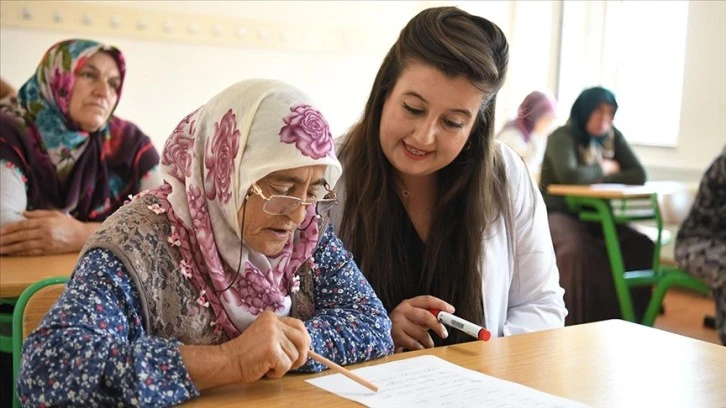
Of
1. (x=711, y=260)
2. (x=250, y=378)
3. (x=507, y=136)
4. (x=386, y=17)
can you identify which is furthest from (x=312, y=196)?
(x=386, y=17)

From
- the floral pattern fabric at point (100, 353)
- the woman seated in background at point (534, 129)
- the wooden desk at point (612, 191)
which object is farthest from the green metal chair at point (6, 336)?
the woman seated in background at point (534, 129)

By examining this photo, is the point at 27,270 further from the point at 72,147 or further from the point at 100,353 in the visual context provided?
the point at 100,353

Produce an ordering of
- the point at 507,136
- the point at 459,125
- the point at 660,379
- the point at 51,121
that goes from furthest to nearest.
Result: the point at 507,136 < the point at 51,121 < the point at 459,125 < the point at 660,379

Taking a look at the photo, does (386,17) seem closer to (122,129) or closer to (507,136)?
(507,136)

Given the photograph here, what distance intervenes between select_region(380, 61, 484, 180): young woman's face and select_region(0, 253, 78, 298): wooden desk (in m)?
0.79

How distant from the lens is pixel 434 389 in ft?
3.85

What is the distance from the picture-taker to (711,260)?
306cm

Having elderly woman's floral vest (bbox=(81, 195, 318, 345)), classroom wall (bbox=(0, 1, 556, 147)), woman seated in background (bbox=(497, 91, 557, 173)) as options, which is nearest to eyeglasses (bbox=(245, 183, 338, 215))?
elderly woman's floral vest (bbox=(81, 195, 318, 345))

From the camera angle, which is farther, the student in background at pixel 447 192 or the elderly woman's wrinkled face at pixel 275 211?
the student in background at pixel 447 192

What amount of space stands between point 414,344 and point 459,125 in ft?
1.61

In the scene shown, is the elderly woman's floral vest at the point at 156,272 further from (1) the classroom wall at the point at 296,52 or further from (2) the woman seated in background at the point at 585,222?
(2) the woman seated in background at the point at 585,222

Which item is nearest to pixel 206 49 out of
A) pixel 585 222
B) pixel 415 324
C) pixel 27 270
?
pixel 585 222

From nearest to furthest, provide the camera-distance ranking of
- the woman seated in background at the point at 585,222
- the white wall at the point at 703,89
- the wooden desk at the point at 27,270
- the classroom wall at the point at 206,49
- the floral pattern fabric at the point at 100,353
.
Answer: the floral pattern fabric at the point at 100,353
the wooden desk at the point at 27,270
the classroom wall at the point at 206,49
the woman seated in background at the point at 585,222
the white wall at the point at 703,89

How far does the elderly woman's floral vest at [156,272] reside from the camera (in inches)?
46.6
